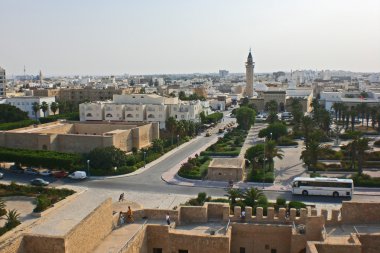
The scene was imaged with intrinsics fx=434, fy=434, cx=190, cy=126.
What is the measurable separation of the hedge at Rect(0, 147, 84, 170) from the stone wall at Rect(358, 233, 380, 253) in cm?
2898

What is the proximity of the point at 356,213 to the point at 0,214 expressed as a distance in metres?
21.5

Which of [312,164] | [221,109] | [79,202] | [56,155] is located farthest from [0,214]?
[221,109]

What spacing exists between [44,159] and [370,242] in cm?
3132

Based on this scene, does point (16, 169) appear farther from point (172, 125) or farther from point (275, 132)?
point (275, 132)

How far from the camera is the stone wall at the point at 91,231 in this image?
13.7 m

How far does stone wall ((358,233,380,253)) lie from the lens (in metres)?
15.5

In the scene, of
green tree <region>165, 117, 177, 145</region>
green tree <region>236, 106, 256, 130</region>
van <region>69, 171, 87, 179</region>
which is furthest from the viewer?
green tree <region>236, 106, 256, 130</region>

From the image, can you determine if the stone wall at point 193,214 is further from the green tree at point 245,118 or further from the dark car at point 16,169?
the green tree at point 245,118

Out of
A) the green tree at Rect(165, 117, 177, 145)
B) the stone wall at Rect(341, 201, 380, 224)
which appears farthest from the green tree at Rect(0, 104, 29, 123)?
the stone wall at Rect(341, 201, 380, 224)

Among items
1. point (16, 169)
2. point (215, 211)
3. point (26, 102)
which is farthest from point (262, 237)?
point (26, 102)

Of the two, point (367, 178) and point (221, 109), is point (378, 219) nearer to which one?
point (367, 178)

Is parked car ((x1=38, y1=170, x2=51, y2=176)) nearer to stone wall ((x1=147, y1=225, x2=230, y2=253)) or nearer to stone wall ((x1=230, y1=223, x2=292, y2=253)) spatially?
stone wall ((x1=147, y1=225, x2=230, y2=253))

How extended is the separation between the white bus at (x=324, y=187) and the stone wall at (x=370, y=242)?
1651 centimetres

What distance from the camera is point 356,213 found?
17359mm
